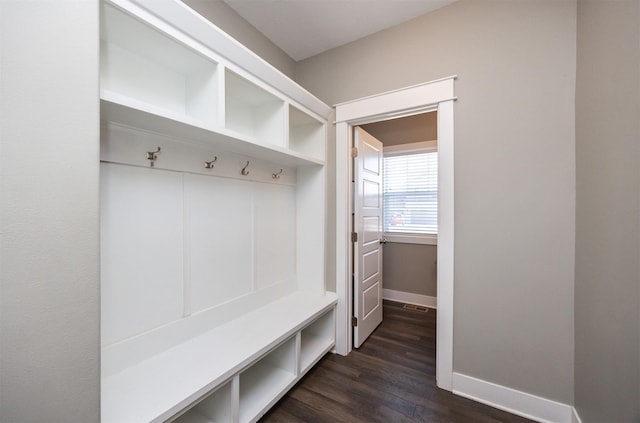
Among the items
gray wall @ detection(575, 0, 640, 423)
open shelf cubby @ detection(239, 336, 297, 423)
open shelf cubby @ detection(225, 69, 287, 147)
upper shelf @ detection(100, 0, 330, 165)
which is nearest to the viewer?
gray wall @ detection(575, 0, 640, 423)

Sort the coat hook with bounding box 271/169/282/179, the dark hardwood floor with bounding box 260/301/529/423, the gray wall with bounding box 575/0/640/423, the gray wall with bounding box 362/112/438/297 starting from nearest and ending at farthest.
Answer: the gray wall with bounding box 575/0/640/423
the dark hardwood floor with bounding box 260/301/529/423
the coat hook with bounding box 271/169/282/179
the gray wall with bounding box 362/112/438/297

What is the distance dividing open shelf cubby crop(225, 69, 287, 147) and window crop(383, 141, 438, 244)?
2.23m

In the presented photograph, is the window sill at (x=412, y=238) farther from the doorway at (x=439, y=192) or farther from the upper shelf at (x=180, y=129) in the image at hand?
the upper shelf at (x=180, y=129)

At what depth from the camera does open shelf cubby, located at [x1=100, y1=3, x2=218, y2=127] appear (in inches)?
42.5

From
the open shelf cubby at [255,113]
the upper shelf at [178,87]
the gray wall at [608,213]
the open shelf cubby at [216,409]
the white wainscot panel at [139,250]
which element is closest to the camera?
the gray wall at [608,213]

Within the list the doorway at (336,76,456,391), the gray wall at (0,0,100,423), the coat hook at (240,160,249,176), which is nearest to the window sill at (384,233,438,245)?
the doorway at (336,76,456,391)

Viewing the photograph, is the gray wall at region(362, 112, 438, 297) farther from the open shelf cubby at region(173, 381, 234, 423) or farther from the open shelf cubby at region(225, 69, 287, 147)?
the open shelf cubby at region(173, 381, 234, 423)

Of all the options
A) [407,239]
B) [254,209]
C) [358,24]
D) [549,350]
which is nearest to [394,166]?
[407,239]

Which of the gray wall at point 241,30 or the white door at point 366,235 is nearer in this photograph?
the gray wall at point 241,30

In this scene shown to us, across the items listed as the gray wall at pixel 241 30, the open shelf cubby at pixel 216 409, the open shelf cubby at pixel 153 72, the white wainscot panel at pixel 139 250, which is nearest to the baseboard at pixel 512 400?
the open shelf cubby at pixel 216 409

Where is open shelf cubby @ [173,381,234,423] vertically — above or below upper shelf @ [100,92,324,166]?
below

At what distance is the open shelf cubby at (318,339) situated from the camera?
204 cm

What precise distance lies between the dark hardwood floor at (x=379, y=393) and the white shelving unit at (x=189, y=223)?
16 centimetres

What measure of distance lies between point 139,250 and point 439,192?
1.95 metres
